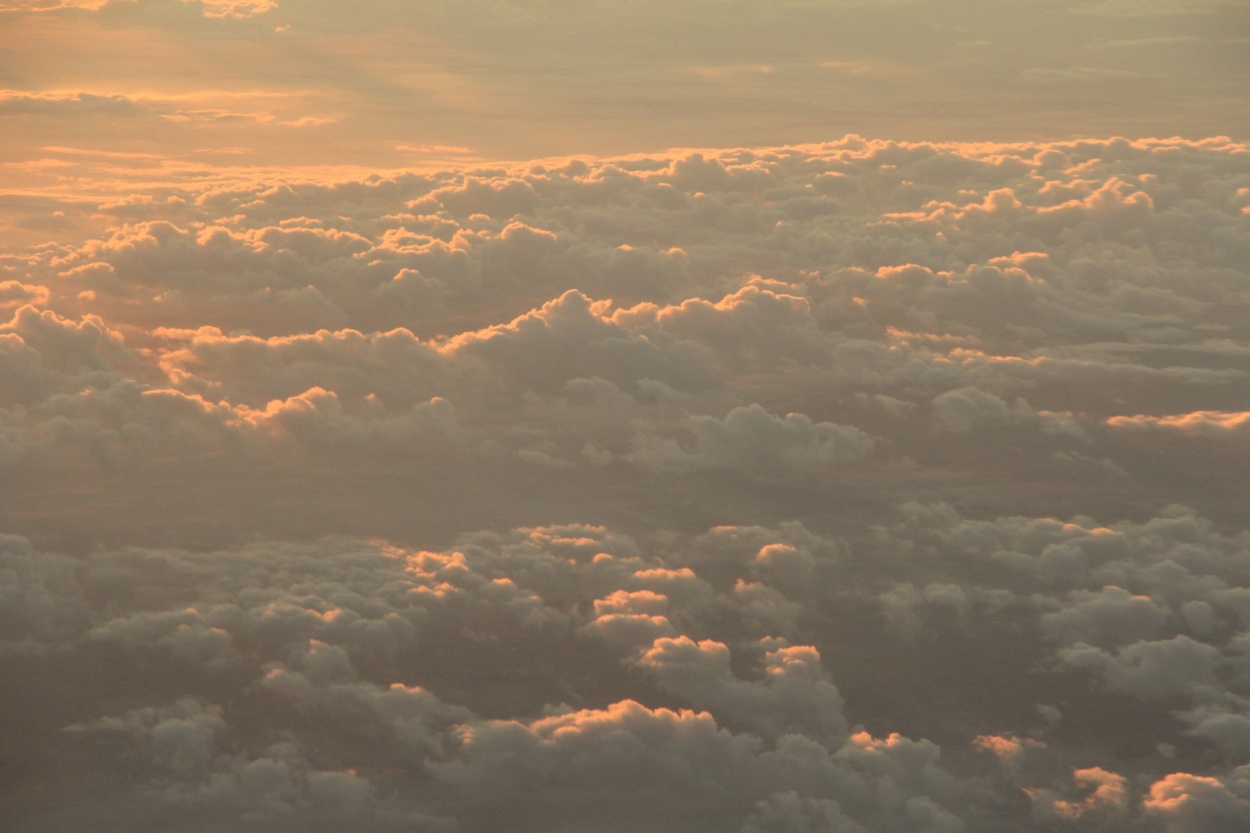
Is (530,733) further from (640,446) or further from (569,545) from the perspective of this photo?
(640,446)

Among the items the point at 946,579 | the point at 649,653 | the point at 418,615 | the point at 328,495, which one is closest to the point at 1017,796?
the point at 649,653

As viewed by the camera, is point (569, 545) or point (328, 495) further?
point (328, 495)

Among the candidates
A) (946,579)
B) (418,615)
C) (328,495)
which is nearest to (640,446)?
(328,495)

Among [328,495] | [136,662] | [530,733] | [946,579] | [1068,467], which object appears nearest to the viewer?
[530,733]

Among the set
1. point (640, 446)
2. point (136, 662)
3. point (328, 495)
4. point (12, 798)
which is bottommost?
point (12, 798)

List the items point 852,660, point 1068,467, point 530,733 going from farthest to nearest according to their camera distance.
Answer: point 1068,467 → point 852,660 → point 530,733

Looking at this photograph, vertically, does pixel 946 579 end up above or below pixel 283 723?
above

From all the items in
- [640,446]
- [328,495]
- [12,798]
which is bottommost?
[12,798]

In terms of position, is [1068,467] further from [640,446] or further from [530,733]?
[530,733]

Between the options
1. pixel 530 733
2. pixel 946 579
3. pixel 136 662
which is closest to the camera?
pixel 530 733
